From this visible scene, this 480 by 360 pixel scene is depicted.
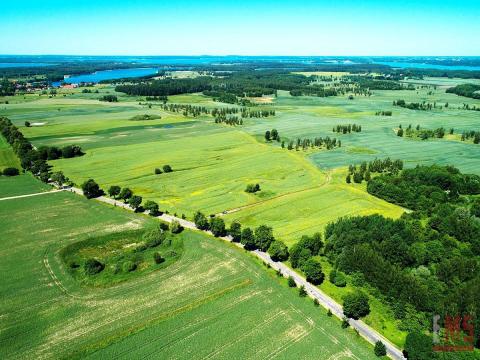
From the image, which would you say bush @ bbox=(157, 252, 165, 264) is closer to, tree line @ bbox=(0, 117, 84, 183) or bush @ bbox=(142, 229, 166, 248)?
bush @ bbox=(142, 229, 166, 248)

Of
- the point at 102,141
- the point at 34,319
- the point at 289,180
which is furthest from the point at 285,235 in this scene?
the point at 102,141

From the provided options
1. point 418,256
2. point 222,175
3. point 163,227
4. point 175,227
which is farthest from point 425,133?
point 163,227

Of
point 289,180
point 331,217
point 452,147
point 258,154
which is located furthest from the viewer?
point 452,147

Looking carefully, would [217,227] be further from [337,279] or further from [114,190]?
[114,190]

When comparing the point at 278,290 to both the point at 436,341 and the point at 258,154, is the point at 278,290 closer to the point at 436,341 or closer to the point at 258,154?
the point at 436,341

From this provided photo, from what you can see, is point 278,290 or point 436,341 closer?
point 436,341

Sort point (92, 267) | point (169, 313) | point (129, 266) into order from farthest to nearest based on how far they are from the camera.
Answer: point (129, 266), point (92, 267), point (169, 313)
